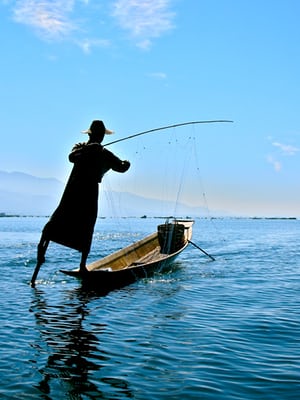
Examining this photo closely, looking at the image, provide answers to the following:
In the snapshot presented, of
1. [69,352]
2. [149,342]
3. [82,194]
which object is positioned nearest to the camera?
[69,352]

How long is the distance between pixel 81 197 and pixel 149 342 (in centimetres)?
560

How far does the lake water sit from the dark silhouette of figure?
1.69 meters

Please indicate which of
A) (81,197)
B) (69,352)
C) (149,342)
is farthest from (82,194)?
(69,352)

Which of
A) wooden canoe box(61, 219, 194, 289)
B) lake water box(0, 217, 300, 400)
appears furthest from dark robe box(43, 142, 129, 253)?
lake water box(0, 217, 300, 400)

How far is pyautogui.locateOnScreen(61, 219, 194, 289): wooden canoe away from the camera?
47.2 ft

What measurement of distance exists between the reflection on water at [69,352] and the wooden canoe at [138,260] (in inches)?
80.6

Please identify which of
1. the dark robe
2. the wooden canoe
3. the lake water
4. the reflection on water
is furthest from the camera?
the wooden canoe

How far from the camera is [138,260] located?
22.1 metres

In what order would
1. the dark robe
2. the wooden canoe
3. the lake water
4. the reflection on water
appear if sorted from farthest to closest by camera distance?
the wooden canoe < the dark robe < the lake water < the reflection on water

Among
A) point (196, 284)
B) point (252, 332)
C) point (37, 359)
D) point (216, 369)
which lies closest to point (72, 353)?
point (37, 359)

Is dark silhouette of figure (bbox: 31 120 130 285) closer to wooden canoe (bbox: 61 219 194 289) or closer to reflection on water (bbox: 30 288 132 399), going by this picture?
wooden canoe (bbox: 61 219 194 289)

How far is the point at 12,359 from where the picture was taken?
734cm

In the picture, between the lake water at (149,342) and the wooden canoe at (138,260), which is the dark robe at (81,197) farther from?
the lake water at (149,342)

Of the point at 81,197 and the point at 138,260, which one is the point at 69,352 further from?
the point at 138,260
